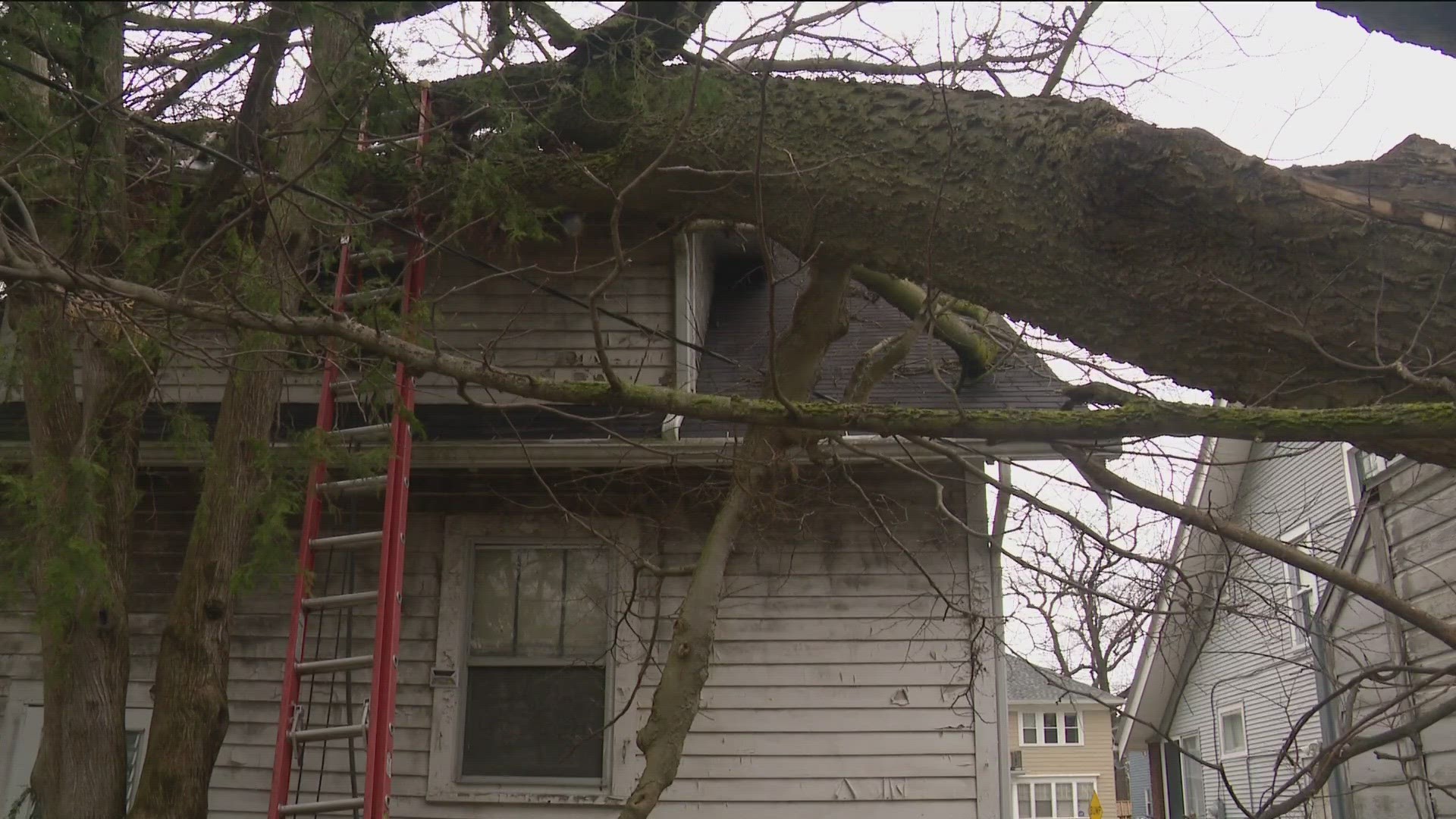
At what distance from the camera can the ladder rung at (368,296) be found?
4.95m

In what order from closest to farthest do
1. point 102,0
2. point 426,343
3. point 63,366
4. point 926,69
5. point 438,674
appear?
point 102,0 → point 63,366 → point 926,69 → point 426,343 → point 438,674

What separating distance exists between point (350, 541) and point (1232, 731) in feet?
49.6

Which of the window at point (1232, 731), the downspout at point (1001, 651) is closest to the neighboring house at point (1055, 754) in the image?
the window at point (1232, 731)

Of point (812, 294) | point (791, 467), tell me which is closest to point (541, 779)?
point (791, 467)

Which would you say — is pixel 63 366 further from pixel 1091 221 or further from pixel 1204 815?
pixel 1204 815

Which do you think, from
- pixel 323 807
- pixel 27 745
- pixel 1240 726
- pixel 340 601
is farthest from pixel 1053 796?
pixel 323 807

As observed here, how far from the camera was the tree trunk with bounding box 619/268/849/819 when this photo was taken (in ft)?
14.9

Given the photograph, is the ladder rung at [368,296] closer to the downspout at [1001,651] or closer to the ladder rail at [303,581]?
the ladder rail at [303,581]

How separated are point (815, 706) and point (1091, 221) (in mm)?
3248

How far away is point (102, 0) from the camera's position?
327 cm

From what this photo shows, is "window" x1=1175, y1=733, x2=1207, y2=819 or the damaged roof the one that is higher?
the damaged roof

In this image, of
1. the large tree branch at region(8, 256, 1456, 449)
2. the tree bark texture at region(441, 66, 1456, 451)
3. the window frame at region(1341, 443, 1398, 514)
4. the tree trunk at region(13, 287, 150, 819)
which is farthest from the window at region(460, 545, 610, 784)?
the window frame at region(1341, 443, 1398, 514)

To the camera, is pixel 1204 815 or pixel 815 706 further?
pixel 1204 815

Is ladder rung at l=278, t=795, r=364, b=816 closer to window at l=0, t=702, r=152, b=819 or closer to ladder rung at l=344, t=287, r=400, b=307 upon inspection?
window at l=0, t=702, r=152, b=819
